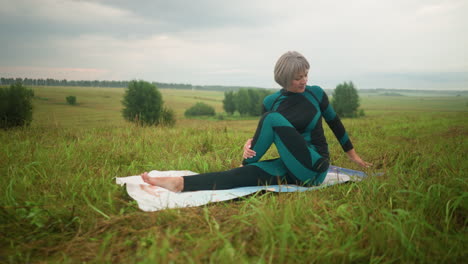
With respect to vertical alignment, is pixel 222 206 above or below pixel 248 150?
below

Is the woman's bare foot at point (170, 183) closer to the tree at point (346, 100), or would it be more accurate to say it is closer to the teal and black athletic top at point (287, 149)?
the teal and black athletic top at point (287, 149)

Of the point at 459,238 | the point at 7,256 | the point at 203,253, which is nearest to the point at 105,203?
the point at 7,256

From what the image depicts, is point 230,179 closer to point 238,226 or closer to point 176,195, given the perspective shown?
point 176,195

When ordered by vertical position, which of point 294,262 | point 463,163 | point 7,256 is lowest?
point 7,256

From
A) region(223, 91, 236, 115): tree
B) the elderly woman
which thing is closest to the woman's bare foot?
the elderly woman

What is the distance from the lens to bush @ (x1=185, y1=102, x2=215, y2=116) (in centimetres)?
7812

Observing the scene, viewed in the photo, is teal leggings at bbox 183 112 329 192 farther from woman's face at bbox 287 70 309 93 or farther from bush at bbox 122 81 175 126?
bush at bbox 122 81 175 126

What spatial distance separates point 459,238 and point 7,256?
311 cm

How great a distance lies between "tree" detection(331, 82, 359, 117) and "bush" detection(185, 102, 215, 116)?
38199 millimetres

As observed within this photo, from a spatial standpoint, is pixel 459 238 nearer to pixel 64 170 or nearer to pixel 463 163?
pixel 463 163

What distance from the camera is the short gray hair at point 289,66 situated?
2896 mm

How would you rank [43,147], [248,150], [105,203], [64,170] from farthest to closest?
[43,147] → [64,170] → [248,150] → [105,203]

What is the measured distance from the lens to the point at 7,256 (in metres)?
1.71

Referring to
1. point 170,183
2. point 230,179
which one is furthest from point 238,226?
point 170,183
